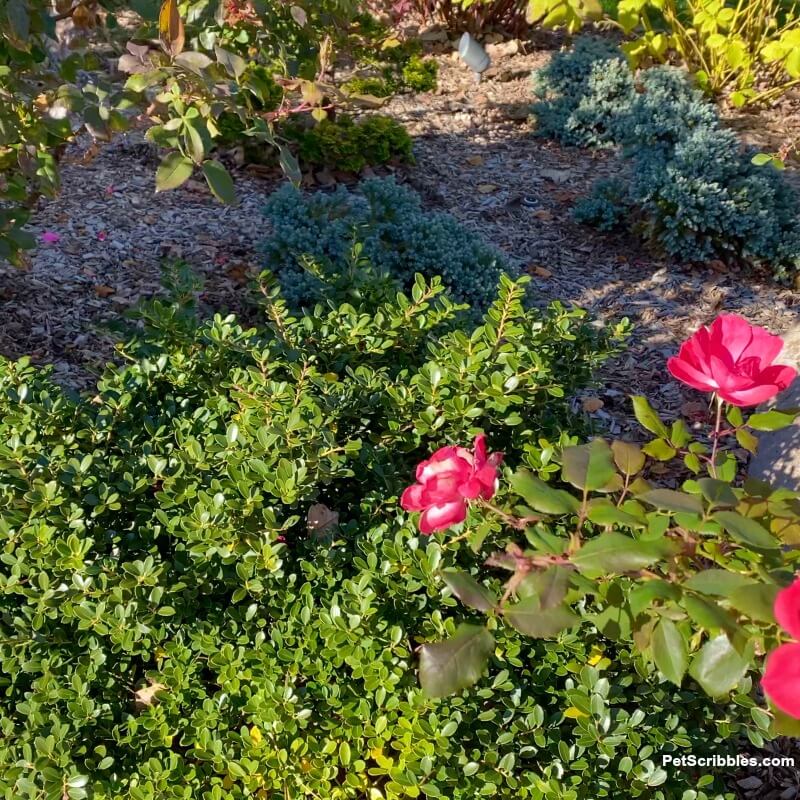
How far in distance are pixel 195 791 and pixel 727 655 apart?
0.97 m

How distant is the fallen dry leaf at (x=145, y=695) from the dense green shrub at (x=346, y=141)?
3243 millimetres

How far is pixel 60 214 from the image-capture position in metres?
3.74

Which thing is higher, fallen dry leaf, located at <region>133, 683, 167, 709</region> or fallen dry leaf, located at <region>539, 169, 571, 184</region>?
fallen dry leaf, located at <region>133, 683, 167, 709</region>

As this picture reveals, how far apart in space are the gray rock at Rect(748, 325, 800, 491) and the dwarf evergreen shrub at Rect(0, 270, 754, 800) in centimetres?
107

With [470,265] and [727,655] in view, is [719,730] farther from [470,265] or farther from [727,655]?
[470,265]

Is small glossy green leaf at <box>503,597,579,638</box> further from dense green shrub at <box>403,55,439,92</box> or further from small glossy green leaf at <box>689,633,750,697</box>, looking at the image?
dense green shrub at <box>403,55,439,92</box>

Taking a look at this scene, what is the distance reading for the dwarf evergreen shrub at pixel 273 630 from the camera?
1.37m

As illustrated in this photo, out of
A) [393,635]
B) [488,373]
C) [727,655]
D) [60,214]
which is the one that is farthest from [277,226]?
[727,655]

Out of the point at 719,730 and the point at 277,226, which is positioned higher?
the point at 277,226

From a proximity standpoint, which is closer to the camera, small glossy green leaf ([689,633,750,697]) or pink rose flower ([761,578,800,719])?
pink rose flower ([761,578,800,719])

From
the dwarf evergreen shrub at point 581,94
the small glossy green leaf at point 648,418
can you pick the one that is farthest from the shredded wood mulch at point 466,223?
the small glossy green leaf at point 648,418

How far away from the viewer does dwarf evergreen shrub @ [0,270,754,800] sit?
137cm

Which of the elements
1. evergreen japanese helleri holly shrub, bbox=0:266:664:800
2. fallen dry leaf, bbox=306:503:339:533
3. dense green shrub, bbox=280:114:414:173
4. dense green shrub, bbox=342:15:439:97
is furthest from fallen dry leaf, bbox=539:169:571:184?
fallen dry leaf, bbox=306:503:339:533

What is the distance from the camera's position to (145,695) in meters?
1.54
